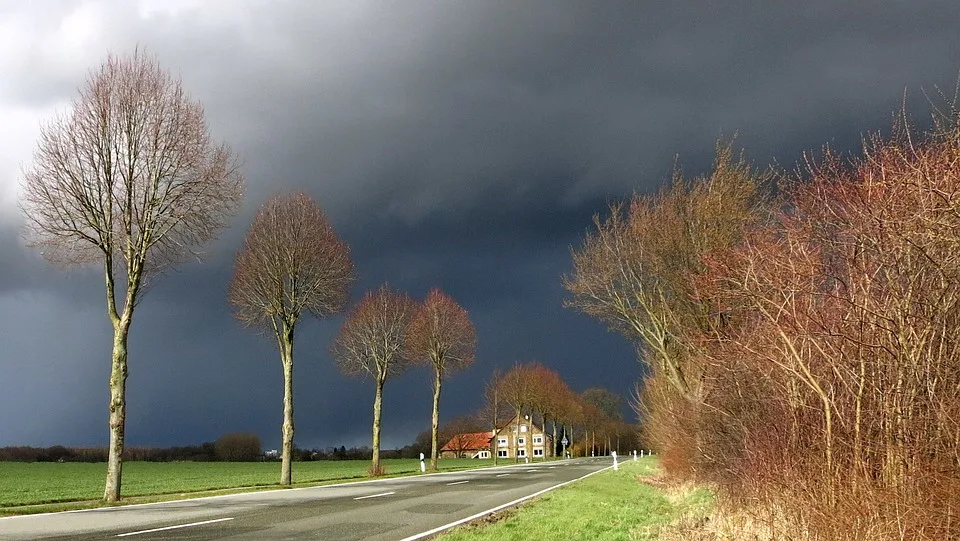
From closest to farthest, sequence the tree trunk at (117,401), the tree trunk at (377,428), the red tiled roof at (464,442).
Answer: the tree trunk at (117,401) < the tree trunk at (377,428) < the red tiled roof at (464,442)

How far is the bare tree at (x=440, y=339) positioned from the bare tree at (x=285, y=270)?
16.5 meters

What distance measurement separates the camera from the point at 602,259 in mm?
25375

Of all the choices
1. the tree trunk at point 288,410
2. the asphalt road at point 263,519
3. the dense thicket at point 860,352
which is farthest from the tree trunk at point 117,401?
the dense thicket at point 860,352

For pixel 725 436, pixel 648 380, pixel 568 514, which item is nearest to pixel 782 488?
pixel 725 436

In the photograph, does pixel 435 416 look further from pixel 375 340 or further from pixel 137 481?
pixel 137 481

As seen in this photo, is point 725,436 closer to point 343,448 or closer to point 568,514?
point 568,514

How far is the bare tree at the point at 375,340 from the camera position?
4028 cm

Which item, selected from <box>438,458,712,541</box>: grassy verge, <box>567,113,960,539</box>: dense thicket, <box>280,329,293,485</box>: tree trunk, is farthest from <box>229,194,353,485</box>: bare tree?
<box>567,113,960,539</box>: dense thicket

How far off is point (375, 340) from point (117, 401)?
883 inches

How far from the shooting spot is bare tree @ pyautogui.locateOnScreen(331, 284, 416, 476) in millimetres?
40281

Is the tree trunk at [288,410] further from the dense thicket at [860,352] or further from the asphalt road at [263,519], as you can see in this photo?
the dense thicket at [860,352]

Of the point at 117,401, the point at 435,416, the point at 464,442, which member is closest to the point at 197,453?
the point at 464,442

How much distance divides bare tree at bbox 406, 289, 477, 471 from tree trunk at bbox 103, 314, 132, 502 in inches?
1055

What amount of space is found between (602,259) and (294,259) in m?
12.8
